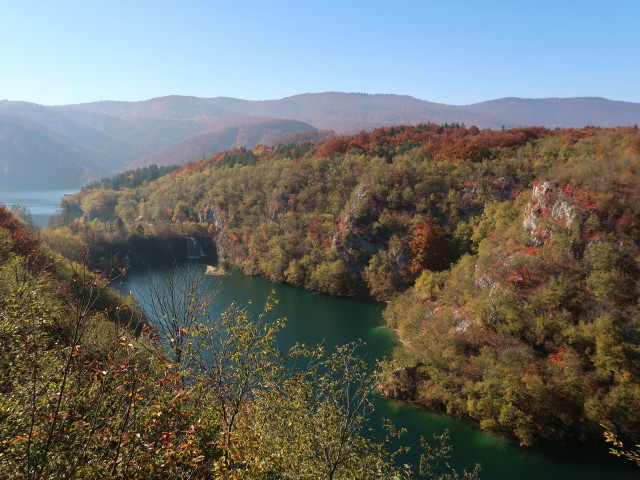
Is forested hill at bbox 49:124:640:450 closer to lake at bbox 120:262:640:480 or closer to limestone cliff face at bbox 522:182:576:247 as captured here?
limestone cliff face at bbox 522:182:576:247

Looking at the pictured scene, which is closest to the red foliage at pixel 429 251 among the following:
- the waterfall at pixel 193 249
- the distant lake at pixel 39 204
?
the waterfall at pixel 193 249

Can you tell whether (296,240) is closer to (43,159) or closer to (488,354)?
(488,354)

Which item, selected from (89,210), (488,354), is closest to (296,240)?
(488,354)

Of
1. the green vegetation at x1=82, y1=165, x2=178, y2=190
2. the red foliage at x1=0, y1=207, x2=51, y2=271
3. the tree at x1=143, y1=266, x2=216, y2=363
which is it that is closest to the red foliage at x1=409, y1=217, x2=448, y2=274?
the tree at x1=143, y1=266, x2=216, y2=363

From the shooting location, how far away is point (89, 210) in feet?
312

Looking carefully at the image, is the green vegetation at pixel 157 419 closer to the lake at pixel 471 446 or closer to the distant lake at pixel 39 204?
the lake at pixel 471 446

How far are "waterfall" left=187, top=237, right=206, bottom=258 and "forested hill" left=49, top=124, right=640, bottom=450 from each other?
88.2 inches

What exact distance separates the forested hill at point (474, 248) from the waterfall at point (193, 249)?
7.35ft

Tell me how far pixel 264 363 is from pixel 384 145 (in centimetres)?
6226

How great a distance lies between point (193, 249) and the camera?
238 feet

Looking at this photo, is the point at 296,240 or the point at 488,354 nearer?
the point at 488,354

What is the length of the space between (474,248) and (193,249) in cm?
5230

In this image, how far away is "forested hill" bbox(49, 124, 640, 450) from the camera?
22.3 m

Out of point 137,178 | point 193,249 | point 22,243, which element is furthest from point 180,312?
point 137,178
